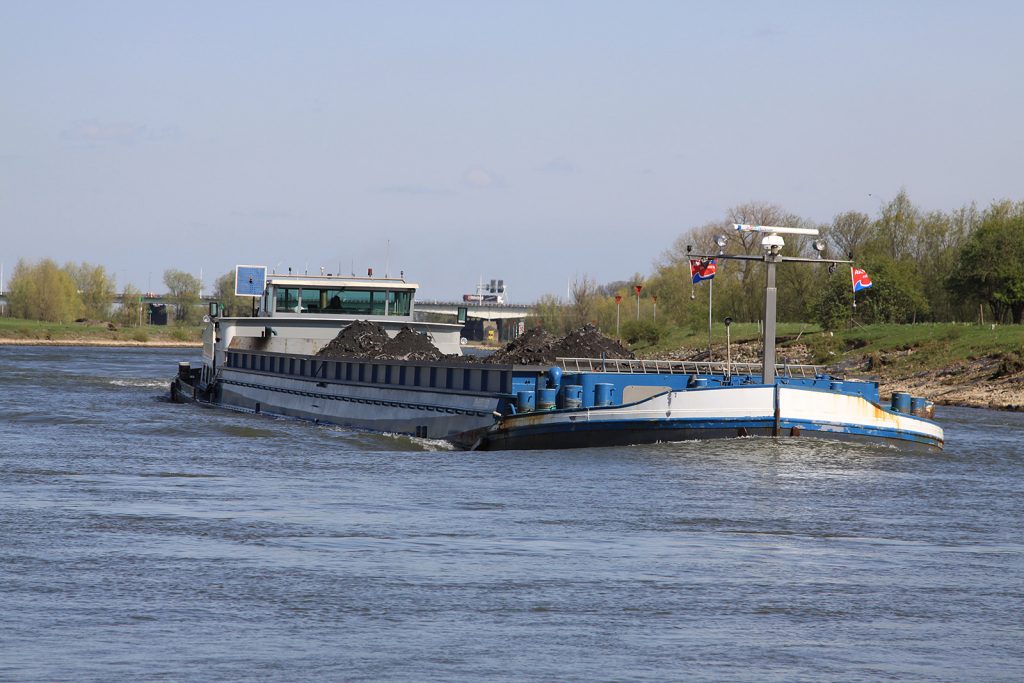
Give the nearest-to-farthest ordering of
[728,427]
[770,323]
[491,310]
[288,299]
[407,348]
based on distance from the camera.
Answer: [728,427] < [770,323] < [407,348] < [288,299] < [491,310]

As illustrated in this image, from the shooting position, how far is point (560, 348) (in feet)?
104

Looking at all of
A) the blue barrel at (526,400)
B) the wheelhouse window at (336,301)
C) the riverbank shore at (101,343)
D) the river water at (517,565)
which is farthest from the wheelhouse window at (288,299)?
the riverbank shore at (101,343)

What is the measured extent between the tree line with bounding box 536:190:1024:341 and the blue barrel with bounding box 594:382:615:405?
43076mm

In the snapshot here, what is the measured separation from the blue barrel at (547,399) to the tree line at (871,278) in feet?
142

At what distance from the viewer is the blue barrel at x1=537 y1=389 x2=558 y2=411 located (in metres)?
27.3

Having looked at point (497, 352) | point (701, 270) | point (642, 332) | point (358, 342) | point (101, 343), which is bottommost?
point (101, 343)

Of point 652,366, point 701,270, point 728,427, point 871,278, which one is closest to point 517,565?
point 728,427

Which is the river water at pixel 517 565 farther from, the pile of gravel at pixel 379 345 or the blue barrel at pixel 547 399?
the pile of gravel at pixel 379 345

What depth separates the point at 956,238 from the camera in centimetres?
9469

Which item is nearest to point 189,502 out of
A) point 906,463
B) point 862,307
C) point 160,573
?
point 160,573

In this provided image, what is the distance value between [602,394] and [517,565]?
11.8m

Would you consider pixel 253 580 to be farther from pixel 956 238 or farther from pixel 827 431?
pixel 956 238

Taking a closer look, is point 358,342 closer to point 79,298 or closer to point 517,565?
point 517,565

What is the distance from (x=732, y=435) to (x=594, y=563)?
9918 millimetres
